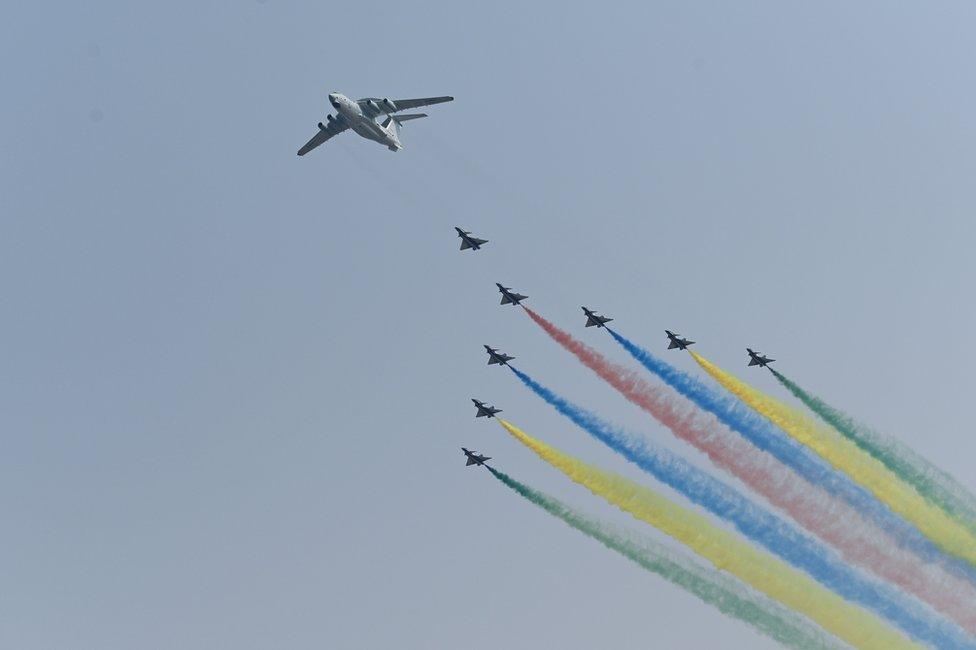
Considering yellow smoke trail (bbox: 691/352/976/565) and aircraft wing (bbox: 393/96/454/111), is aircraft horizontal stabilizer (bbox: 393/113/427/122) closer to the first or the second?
aircraft wing (bbox: 393/96/454/111)

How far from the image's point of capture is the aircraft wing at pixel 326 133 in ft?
328

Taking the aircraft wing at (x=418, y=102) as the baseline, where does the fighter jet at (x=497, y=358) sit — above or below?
below

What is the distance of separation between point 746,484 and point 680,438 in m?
5.07

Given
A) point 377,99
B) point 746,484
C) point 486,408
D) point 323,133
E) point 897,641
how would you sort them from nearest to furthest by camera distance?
point 897,641, point 746,484, point 486,408, point 377,99, point 323,133

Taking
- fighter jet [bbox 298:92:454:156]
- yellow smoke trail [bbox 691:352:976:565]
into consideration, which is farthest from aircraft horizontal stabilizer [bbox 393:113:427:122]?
yellow smoke trail [bbox 691:352:976:565]

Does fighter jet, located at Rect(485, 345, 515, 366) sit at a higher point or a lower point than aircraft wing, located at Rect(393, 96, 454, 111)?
lower

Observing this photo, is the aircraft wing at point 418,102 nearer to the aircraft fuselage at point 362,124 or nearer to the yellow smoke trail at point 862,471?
the aircraft fuselage at point 362,124

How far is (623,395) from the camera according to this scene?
79250 millimetres

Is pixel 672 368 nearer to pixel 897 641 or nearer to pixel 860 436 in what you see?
pixel 860 436

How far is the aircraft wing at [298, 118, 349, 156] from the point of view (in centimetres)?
10006

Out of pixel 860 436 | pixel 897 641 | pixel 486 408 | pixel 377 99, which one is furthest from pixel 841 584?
pixel 377 99

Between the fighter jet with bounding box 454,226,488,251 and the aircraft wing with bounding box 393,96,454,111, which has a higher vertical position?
the aircraft wing with bounding box 393,96,454,111

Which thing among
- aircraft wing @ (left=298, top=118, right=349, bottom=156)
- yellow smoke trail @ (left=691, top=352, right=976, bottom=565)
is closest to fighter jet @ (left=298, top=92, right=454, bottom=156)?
aircraft wing @ (left=298, top=118, right=349, bottom=156)

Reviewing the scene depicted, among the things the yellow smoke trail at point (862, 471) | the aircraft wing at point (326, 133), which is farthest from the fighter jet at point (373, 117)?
the yellow smoke trail at point (862, 471)
